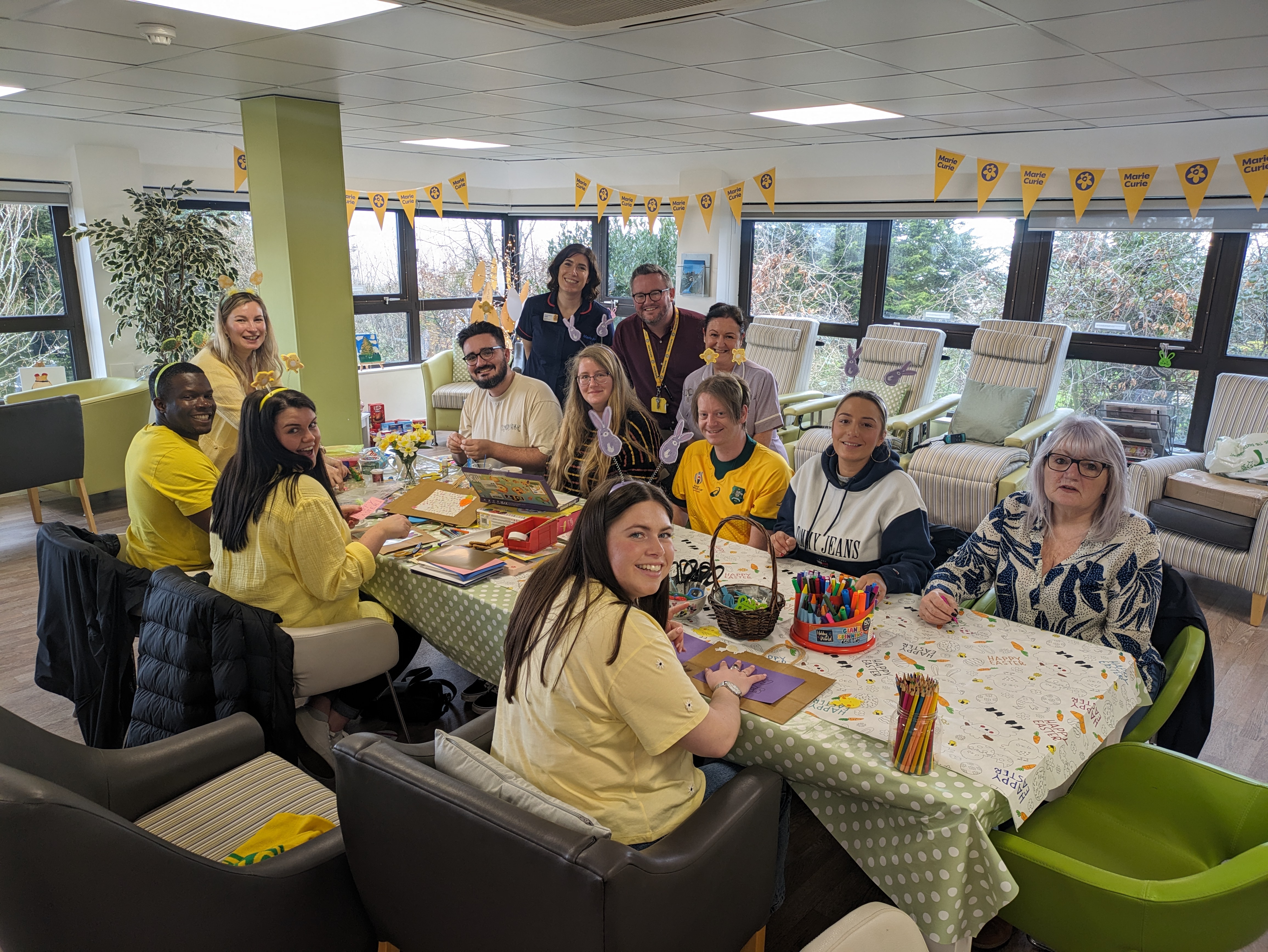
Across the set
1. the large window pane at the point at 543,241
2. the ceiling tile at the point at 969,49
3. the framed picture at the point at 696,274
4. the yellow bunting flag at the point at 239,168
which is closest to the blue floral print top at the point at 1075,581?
the ceiling tile at the point at 969,49

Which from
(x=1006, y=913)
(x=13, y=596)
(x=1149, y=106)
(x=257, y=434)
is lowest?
(x=13, y=596)

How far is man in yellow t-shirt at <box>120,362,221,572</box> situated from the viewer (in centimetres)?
274

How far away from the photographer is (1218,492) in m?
4.08

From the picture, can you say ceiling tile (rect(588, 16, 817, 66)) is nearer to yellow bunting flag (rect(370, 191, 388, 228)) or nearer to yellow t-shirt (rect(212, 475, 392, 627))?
yellow t-shirt (rect(212, 475, 392, 627))

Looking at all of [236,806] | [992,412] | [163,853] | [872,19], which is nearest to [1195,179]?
[992,412]

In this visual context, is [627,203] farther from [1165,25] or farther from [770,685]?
[770,685]

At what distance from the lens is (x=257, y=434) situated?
235cm

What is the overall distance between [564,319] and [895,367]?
108 inches

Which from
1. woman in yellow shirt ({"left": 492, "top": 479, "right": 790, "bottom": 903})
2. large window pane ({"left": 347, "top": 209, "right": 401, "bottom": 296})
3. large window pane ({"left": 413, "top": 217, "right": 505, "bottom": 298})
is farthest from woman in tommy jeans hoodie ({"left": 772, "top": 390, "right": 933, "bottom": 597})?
large window pane ({"left": 413, "top": 217, "right": 505, "bottom": 298})

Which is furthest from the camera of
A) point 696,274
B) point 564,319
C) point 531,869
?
point 696,274

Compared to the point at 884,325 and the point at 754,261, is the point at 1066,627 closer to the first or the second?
the point at 884,325

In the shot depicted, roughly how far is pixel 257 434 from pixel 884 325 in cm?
519

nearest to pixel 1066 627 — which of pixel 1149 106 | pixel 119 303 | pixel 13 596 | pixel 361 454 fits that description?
pixel 361 454

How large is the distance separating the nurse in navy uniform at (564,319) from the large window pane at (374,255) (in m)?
3.97
